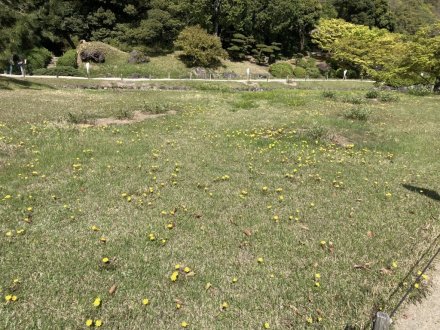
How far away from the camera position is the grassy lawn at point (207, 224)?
500 centimetres

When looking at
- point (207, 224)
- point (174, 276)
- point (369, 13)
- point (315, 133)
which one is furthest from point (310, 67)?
point (174, 276)

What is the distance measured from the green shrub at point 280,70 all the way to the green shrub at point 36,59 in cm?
3131

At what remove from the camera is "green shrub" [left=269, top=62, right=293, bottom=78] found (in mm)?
52412

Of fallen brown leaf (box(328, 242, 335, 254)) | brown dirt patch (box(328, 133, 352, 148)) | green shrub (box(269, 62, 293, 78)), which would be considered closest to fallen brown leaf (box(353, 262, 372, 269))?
fallen brown leaf (box(328, 242, 335, 254))

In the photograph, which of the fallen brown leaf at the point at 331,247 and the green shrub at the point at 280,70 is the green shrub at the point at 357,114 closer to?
the fallen brown leaf at the point at 331,247

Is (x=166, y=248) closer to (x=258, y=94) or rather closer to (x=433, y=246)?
(x=433, y=246)

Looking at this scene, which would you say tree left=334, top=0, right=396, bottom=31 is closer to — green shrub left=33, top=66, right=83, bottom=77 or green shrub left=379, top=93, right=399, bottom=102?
green shrub left=379, top=93, right=399, bottom=102

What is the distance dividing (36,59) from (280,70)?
109ft

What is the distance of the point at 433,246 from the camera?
6.71 meters

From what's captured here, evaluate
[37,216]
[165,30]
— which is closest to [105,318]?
[37,216]

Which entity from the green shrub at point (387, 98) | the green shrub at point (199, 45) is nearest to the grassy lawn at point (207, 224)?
the green shrub at point (387, 98)

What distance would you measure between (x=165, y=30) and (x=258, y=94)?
110ft

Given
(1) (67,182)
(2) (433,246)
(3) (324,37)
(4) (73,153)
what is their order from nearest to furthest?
(2) (433,246), (1) (67,182), (4) (73,153), (3) (324,37)

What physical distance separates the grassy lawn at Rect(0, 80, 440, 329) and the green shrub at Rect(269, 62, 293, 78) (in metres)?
40.1
